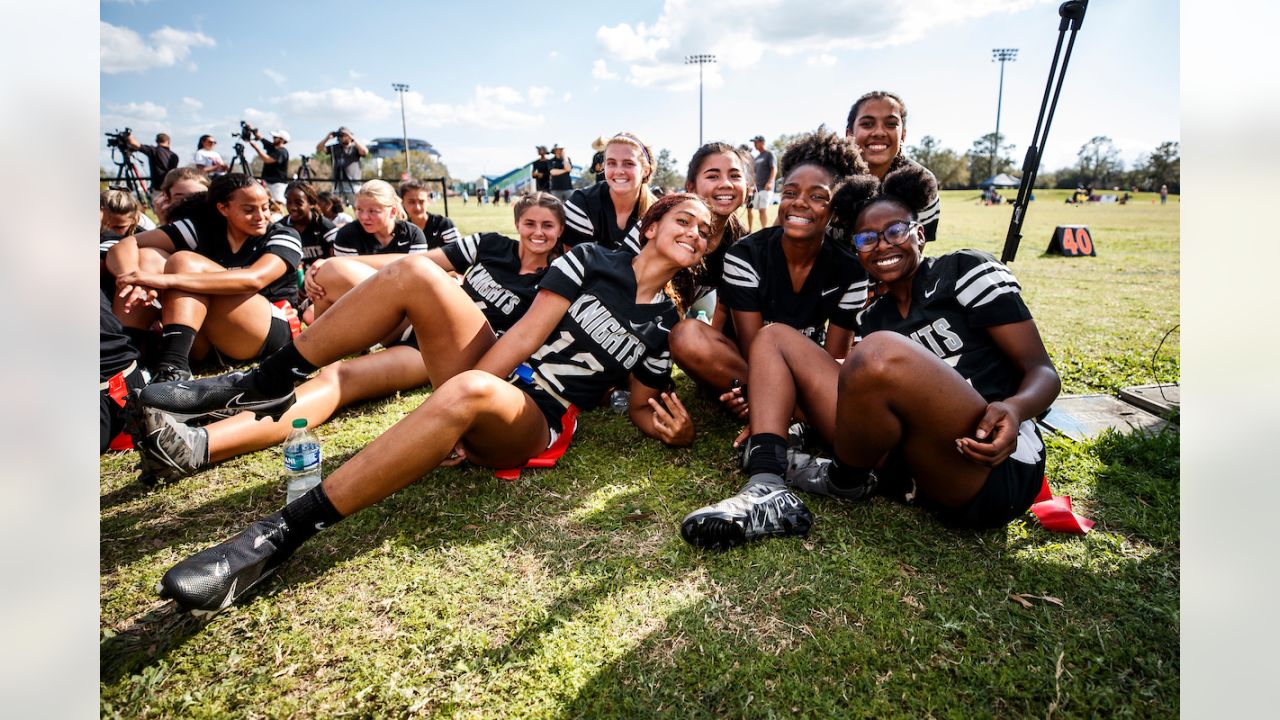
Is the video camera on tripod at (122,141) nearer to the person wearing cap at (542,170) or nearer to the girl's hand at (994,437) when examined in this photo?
the person wearing cap at (542,170)

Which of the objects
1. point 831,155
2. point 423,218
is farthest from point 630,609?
point 423,218

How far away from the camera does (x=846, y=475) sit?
2.70 meters

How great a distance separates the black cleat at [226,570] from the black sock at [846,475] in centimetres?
218

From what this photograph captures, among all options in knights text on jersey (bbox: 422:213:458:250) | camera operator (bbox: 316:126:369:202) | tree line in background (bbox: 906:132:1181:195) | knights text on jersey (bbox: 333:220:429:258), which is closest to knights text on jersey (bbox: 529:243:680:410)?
knights text on jersey (bbox: 333:220:429:258)

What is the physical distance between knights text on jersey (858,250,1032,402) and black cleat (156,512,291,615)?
2.57m

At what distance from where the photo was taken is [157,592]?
7.11ft

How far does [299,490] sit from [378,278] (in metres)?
1.04

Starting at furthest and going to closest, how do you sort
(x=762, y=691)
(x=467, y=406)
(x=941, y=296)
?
(x=941, y=296) → (x=467, y=406) → (x=762, y=691)

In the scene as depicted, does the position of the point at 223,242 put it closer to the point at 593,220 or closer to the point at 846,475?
the point at 593,220

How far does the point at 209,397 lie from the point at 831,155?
342 centimetres

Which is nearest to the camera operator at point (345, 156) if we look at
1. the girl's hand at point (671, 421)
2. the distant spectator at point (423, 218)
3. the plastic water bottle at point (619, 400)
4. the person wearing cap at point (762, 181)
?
the distant spectator at point (423, 218)
